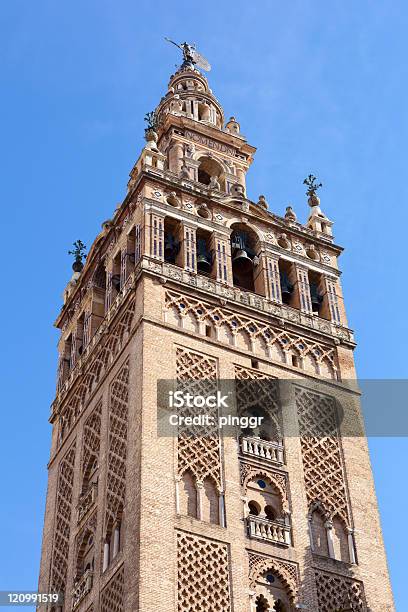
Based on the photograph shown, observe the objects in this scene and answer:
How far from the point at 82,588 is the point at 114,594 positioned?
83.8 inches

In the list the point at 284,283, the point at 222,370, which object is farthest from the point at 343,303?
the point at 222,370

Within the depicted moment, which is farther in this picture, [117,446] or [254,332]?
[254,332]

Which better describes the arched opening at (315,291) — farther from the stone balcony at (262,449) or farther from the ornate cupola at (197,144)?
the stone balcony at (262,449)

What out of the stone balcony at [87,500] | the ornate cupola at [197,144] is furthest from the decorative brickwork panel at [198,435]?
the ornate cupola at [197,144]

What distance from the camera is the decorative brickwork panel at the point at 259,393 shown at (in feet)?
82.5

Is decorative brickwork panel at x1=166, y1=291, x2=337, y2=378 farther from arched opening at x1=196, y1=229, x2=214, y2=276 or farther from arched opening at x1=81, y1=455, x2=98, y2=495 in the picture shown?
arched opening at x1=81, y1=455, x2=98, y2=495

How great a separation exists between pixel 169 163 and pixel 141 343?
27.7 ft

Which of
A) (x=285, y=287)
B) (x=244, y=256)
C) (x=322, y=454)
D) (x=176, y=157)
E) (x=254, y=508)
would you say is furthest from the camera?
(x=176, y=157)

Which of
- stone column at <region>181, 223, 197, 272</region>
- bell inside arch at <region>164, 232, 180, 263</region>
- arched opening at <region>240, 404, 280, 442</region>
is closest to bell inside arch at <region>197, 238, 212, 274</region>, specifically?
stone column at <region>181, 223, 197, 272</region>

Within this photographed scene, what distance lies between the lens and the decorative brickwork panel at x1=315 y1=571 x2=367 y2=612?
74.5 feet

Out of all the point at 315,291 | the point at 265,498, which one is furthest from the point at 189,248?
the point at 265,498

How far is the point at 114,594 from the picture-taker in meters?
21.8

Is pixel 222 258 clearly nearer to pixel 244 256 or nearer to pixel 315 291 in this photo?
pixel 244 256

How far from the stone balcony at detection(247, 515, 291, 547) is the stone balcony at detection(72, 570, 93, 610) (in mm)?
3313
